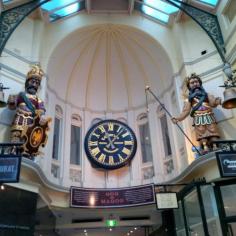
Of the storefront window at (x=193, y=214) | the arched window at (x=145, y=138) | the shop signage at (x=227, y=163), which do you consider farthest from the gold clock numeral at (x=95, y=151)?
the shop signage at (x=227, y=163)

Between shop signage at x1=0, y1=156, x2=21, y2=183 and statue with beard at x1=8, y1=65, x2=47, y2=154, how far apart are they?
255cm

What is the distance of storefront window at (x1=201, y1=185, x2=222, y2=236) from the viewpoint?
7.29 meters

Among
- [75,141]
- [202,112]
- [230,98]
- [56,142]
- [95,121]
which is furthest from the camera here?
[95,121]

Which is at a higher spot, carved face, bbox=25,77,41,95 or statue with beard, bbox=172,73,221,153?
carved face, bbox=25,77,41,95

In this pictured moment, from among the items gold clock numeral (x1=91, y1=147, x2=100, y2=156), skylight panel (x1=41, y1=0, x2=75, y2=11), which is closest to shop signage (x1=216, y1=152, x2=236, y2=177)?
gold clock numeral (x1=91, y1=147, x2=100, y2=156)

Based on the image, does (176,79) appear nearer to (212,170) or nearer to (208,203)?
(212,170)

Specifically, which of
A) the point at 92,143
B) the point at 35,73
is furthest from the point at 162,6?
the point at 92,143

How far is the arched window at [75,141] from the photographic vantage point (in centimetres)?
1186

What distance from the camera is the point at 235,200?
7312 mm

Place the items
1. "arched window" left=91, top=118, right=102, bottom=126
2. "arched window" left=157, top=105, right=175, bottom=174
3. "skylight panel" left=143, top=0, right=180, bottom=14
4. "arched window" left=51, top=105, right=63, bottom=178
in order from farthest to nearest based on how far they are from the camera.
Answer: "arched window" left=91, top=118, right=102, bottom=126
"skylight panel" left=143, top=0, right=180, bottom=14
"arched window" left=157, top=105, right=175, bottom=174
"arched window" left=51, top=105, right=63, bottom=178

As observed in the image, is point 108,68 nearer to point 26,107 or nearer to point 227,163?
point 26,107

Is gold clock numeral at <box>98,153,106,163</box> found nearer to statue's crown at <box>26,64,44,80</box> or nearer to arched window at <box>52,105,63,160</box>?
arched window at <box>52,105,63,160</box>

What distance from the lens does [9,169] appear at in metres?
5.48

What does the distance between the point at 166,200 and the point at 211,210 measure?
131cm
